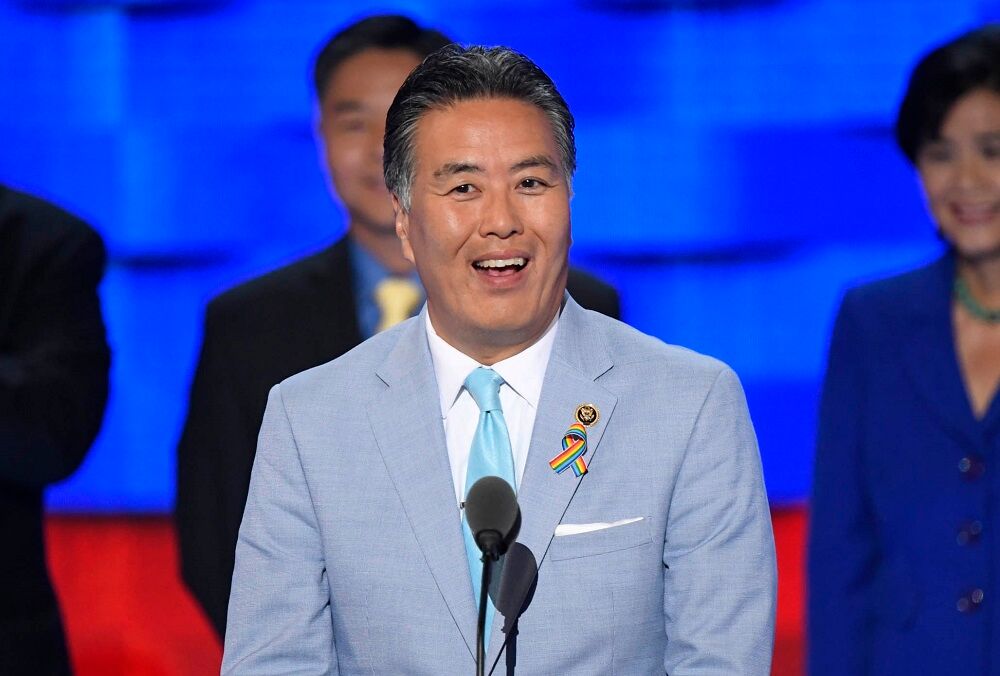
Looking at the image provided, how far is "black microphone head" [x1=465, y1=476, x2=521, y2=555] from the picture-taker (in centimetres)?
161

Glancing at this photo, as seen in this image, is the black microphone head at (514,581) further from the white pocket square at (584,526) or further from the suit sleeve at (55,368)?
the suit sleeve at (55,368)

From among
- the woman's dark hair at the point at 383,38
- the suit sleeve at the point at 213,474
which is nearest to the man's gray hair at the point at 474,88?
the suit sleeve at the point at 213,474

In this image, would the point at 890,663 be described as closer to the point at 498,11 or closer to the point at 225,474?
the point at 225,474

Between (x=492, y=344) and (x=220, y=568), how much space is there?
1.17 metres

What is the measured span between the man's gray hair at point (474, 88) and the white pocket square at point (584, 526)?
0.48 metres

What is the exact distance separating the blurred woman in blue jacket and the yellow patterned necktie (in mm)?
905

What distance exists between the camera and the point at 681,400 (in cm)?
196

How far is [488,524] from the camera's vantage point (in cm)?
161

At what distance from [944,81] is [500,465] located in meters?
1.72

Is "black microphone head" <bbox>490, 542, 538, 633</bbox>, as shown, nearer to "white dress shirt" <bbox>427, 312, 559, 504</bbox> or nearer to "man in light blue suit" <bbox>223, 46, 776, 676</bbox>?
"man in light blue suit" <bbox>223, 46, 776, 676</bbox>

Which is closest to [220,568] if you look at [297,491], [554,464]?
[297,491]

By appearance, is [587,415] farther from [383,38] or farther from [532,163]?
[383,38]

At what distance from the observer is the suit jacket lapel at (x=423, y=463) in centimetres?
189

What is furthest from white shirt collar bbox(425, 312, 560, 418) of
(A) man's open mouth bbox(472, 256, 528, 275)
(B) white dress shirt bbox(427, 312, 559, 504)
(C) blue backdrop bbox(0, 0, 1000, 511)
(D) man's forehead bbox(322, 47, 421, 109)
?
(C) blue backdrop bbox(0, 0, 1000, 511)
